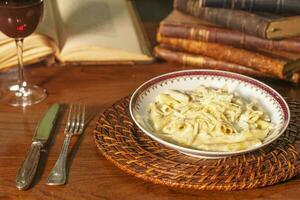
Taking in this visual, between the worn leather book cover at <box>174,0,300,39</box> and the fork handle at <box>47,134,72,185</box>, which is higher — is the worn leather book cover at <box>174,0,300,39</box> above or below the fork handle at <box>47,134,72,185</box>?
above

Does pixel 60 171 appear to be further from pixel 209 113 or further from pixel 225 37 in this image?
pixel 225 37

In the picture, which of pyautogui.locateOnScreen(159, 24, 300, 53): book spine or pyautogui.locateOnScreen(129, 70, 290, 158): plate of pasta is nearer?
pyautogui.locateOnScreen(129, 70, 290, 158): plate of pasta

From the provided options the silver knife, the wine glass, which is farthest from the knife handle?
the wine glass

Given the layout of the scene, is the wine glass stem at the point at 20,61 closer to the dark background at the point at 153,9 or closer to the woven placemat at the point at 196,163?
the woven placemat at the point at 196,163

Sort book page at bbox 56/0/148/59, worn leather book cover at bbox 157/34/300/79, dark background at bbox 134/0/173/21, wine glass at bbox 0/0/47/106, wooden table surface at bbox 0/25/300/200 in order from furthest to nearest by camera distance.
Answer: dark background at bbox 134/0/173/21 → book page at bbox 56/0/148/59 → worn leather book cover at bbox 157/34/300/79 → wine glass at bbox 0/0/47/106 → wooden table surface at bbox 0/25/300/200

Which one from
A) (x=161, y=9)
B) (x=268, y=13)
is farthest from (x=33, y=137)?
(x=161, y=9)

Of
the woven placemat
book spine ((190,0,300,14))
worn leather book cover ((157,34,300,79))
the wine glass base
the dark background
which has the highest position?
book spine ((190,0,300,14))

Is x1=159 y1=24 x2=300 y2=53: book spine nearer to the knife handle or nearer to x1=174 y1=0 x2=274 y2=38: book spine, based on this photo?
x1=174 y1=0 x2=274 y2=38: book spine

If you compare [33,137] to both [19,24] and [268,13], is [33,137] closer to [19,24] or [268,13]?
[19,24]
